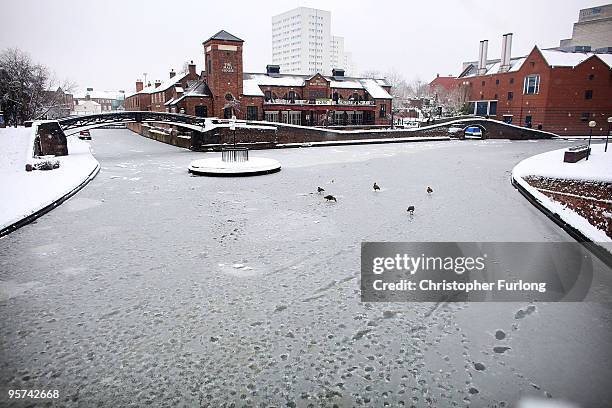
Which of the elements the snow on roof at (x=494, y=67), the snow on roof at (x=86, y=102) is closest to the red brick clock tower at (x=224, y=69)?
the snow on roof at (x=494, y=67)

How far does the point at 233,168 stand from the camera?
68.6ft

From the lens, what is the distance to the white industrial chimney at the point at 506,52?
172 feet

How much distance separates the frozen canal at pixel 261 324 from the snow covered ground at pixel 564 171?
0.84 metres

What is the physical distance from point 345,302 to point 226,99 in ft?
128

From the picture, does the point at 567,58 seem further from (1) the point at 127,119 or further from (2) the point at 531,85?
(1) the point at 127,119

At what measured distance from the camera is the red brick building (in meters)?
48.5

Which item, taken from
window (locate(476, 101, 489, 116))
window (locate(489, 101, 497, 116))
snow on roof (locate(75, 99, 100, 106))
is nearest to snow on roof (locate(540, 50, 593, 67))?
window (locate(489, 101, 497, 116))

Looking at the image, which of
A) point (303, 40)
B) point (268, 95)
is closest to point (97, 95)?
point (303, 40)

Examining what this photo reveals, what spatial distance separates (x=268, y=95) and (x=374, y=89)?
15053mm

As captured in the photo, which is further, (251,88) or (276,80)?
(276,80)

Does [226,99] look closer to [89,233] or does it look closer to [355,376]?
[89,233]

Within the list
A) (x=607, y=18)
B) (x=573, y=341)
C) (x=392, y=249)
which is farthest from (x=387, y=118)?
(x=607, y=18)

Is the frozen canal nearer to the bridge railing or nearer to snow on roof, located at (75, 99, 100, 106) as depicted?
the bridge railing

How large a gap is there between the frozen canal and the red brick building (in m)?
45.2
